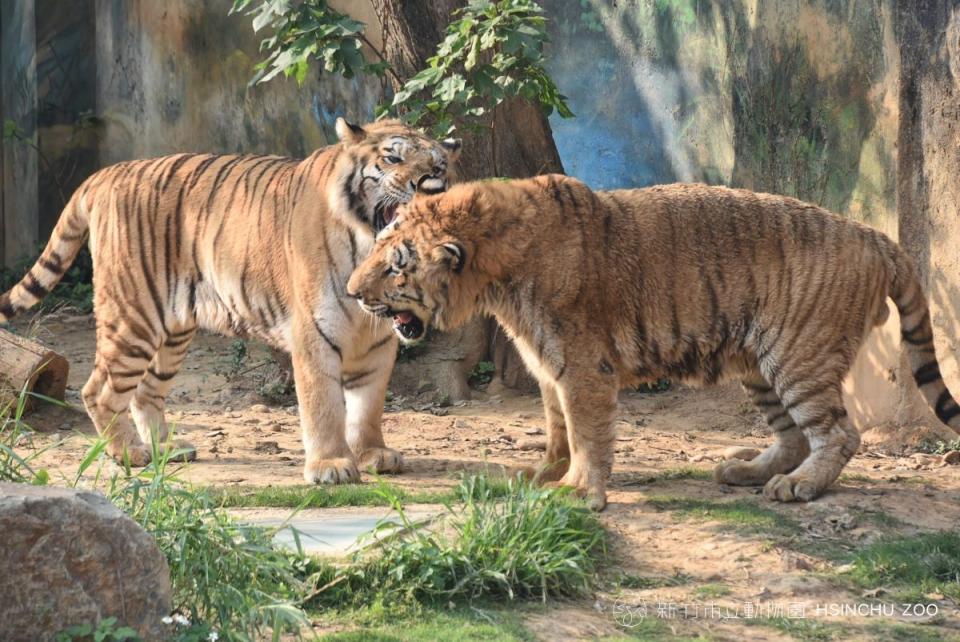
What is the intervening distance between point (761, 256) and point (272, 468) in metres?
2.60

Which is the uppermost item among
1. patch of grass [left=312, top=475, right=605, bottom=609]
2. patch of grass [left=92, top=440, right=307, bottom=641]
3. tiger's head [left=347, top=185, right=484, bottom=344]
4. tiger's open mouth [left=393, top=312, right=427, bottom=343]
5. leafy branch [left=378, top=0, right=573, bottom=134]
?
leafy branch [left=378, top=0, right=573, bottom=134]

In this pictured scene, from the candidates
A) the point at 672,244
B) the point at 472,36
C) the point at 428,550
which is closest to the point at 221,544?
the point at 428,550

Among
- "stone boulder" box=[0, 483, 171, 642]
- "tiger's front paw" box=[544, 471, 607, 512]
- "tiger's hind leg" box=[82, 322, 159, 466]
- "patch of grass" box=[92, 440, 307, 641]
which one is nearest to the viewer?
"stone boulder" box=[0, 483, 171, 642]

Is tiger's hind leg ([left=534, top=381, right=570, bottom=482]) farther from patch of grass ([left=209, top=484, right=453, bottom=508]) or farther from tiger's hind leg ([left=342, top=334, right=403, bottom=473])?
tiger's hind leg ([left=342, top=334, right=403, bottom=473])

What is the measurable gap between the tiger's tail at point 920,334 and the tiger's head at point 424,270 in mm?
1785

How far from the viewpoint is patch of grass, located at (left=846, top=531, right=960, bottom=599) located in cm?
458

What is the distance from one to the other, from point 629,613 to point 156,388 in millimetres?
3702

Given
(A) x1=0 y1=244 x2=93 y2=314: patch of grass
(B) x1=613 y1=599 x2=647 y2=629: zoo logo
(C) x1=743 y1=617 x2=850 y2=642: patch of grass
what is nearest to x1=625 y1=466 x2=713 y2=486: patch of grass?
(B) x1=613 y1=599 x2=647 y2=629: zoo logo

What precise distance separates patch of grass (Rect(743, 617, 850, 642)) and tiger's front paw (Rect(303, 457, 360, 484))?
2.21 m

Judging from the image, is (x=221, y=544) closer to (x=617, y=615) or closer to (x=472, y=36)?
(x=617, y=615)

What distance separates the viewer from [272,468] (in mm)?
6594

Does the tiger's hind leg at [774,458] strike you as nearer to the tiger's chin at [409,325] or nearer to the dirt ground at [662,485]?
the dirt ground at [662,485]

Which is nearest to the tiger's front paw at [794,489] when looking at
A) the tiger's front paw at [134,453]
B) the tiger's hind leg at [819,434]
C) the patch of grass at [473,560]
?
the tiger's hind leg at [819,434]

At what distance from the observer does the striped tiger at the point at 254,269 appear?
6160 mm
